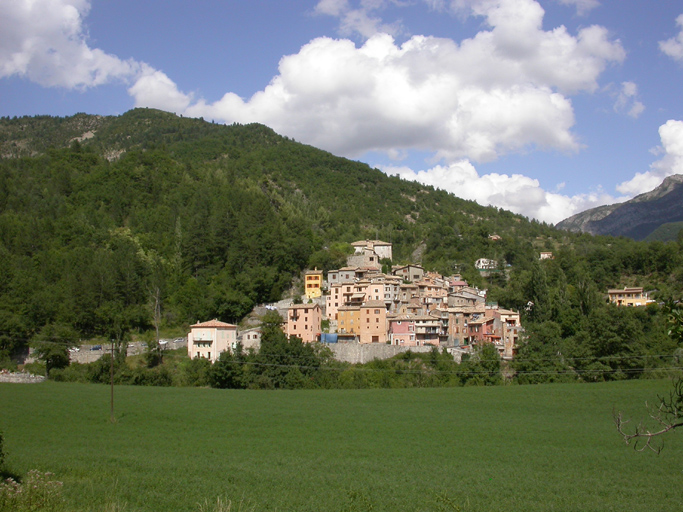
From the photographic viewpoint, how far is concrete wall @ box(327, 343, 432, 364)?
52.3m

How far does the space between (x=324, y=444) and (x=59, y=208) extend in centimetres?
6866

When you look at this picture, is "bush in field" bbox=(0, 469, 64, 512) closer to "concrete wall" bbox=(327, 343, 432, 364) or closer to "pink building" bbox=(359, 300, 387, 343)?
"concrete wall" bbox=(327, 343, 432, 364)

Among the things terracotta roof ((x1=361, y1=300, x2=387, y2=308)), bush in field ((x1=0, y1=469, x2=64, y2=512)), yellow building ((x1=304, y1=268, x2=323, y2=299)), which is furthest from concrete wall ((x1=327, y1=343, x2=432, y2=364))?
bush in field ((x1=0, y1=469, x2=64, y2=512))

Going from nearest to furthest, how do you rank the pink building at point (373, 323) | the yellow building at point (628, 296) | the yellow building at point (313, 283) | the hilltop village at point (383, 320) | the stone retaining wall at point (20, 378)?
1. the stone retaining wall at point (20, 378)
2. the hilltop village at point (383, 320)
3. the pink building at point (373, 323)
4. the yellow building at point (313, 283)
5. the yellow building at point (628, 296)

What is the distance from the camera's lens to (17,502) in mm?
Answer: 12031

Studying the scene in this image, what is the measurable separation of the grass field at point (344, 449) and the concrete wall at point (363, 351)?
7.18 metres

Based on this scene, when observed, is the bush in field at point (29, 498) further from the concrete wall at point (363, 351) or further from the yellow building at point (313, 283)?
the yellow building at point (313, 283)

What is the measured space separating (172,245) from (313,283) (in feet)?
68.5

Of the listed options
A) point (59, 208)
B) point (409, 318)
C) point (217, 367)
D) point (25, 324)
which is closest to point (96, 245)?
point (59, 208)

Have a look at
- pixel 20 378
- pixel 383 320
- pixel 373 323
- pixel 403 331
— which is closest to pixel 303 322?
pixel 373 323

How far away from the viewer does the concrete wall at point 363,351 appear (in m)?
52.3

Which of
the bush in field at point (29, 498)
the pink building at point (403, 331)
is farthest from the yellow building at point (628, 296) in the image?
the bush in field at point (29, 498)

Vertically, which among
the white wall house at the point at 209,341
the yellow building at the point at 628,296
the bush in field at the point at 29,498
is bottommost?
the bush in field at the point at 29,498

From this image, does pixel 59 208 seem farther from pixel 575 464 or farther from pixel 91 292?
pixel 575 464
